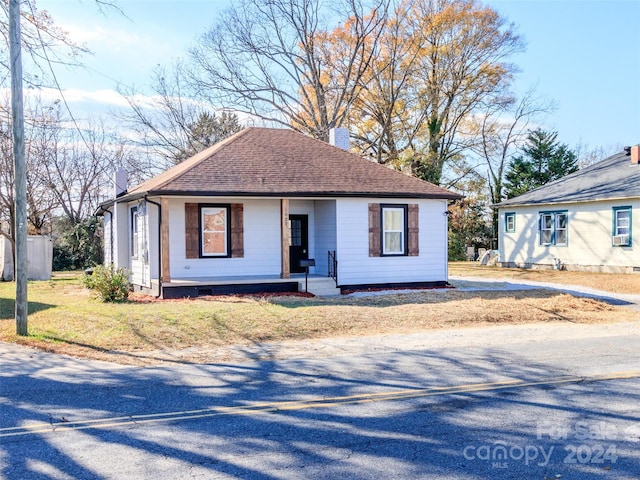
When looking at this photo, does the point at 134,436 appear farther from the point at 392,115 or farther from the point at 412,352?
the point at 392,115

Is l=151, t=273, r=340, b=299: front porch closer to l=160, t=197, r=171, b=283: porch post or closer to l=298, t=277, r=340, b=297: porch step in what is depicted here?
l=298, t=277, r=340, b=297: porch step

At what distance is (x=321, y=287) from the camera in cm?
1800

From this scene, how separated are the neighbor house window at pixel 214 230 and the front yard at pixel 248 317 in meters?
2.35

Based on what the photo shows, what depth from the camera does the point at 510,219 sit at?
1223 inches

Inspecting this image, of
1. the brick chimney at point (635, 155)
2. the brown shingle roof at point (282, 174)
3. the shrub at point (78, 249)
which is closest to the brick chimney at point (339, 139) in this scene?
the brown shingle roof at point (282, 174)

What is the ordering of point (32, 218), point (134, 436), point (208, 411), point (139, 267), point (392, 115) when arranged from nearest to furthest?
point (134, 436), point (208, 411), point (139, 267), point (32, 218), point (392, 115)

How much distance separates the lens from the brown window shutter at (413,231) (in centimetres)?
1939

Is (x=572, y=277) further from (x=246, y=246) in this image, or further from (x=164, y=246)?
(x=164, y=246)

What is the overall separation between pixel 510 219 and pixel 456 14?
13.2 meters

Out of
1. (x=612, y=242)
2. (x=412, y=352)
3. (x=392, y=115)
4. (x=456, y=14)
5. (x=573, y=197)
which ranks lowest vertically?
(x=412, y=352)

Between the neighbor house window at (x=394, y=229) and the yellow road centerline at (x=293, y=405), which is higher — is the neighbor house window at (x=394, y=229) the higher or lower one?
the higher one

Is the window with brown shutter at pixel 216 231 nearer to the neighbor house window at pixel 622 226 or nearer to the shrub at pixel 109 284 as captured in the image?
the shrub at pixel 109 284

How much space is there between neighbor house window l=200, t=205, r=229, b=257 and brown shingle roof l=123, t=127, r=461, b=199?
1.08 m

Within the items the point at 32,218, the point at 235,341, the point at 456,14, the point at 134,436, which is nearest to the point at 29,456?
the point at 134,436
